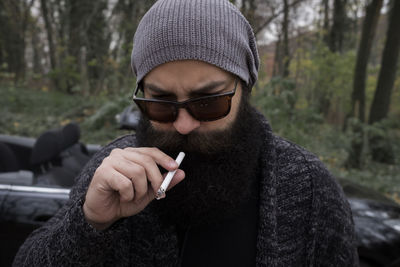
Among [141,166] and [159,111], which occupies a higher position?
[159,111]

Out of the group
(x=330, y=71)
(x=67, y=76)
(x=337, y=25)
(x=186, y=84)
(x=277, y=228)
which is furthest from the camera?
(x=337, y=25)

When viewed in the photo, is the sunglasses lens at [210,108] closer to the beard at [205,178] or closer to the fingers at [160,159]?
the beard at [205,178]

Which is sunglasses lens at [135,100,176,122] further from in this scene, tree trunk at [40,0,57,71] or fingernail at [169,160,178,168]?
tree trunk at [40,0,57,71]

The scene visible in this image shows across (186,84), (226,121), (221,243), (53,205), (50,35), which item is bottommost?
(53,205)

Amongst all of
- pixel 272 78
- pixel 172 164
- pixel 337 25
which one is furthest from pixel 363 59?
pixel 172 164

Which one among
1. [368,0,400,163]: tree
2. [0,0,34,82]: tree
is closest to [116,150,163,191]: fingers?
[368,0,400,163]: tree

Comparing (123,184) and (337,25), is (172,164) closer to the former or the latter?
(123,184)

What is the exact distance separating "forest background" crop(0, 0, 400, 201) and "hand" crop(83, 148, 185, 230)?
331 cm

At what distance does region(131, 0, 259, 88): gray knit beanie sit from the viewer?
4.11 ft

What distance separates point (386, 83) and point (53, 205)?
8.77 metres

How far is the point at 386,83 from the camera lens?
8.36 meters

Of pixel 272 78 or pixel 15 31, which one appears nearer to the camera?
pixel 272 78

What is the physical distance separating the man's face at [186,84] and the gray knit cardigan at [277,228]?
407mm

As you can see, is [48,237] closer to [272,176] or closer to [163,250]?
[163,250]
